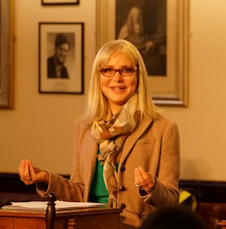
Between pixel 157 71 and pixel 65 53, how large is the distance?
2.84 ft

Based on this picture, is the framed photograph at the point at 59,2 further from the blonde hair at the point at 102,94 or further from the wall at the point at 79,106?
the blonde hair at the point at 102,94

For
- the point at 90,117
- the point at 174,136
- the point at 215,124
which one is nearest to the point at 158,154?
the point at 174,136

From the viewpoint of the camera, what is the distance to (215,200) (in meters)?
5.54

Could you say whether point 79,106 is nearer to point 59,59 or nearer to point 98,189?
point 59,59

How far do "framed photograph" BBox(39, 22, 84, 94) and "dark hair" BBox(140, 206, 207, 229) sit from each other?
4576mm

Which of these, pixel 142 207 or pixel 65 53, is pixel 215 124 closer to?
pixel 65 53

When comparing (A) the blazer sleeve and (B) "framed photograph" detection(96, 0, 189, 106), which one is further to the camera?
(B) "framed photograph" detection(96, 0, 189, 106)

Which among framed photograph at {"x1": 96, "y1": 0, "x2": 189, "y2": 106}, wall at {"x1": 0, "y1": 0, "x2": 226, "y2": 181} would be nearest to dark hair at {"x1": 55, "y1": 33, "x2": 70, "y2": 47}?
wall at {"x1": 0, "y1": 0, "x2": 226, "y2": 181}

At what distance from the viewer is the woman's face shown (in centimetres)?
340

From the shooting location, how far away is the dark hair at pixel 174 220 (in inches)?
50.0

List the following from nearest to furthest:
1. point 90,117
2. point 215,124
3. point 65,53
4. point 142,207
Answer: point 142,207, point 90,117, point 215,124, point 65,53

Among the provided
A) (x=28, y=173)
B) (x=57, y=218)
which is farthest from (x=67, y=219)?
(x=28, y=173)

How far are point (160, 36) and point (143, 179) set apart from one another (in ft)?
9.31

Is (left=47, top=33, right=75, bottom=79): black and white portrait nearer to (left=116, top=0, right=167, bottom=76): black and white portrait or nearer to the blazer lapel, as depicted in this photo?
(left=116, top=0, right=167, bottom=76): black and white portrait
